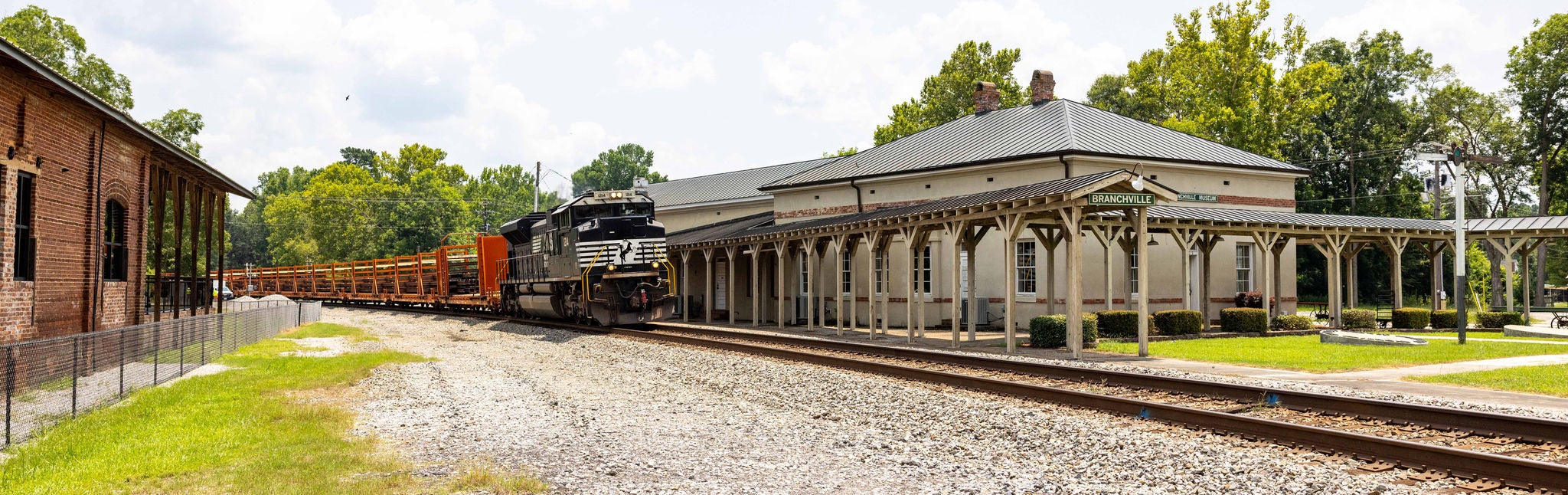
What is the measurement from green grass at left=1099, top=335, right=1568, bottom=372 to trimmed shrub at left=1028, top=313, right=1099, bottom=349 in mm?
430

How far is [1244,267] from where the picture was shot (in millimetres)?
31094

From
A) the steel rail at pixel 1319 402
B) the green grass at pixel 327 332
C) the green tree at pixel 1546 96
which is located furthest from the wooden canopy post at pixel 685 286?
the green tree at pixel 1546 96

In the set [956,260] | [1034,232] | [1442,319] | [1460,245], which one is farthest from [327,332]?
[1442,319]

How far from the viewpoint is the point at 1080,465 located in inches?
330

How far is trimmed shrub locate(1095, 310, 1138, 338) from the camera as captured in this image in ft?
74.9

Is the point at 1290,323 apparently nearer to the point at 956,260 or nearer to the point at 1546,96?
the point at 956,260

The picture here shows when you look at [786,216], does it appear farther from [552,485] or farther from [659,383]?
[552,485]

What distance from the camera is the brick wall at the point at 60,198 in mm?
12781

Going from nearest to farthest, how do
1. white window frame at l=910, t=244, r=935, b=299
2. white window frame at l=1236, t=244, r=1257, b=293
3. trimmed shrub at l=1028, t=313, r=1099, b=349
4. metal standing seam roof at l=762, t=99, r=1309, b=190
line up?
trimmed shrub at l=1028, t=313, r=1099, b=349 → metal standing seam roof at l=762, t=99, r=1309, b=190 → white window frame at l=910, t=244, r=935, b=299 → white window frame at l=1236, t=244, r=1257, b=293

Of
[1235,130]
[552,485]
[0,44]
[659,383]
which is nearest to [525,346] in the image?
[659,383]

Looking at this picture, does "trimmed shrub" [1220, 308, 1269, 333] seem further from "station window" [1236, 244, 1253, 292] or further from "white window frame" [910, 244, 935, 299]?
"white window frame" [910, 244, 935, 299]

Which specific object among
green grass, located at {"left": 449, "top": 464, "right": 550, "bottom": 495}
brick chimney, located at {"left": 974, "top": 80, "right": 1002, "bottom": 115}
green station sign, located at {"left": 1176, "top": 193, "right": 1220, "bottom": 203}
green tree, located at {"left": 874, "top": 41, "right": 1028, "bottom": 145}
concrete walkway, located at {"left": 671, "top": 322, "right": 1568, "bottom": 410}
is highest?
green tree, located at {"left": 874, "top": 41, "right": 1028, "bottom": 145}

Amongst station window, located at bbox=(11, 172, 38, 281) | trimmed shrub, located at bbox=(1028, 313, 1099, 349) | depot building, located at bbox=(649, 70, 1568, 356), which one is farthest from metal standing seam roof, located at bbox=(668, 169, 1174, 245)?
station window, located at bbox=(11, 172, 38, 281)

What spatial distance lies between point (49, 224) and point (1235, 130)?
44.8 m
